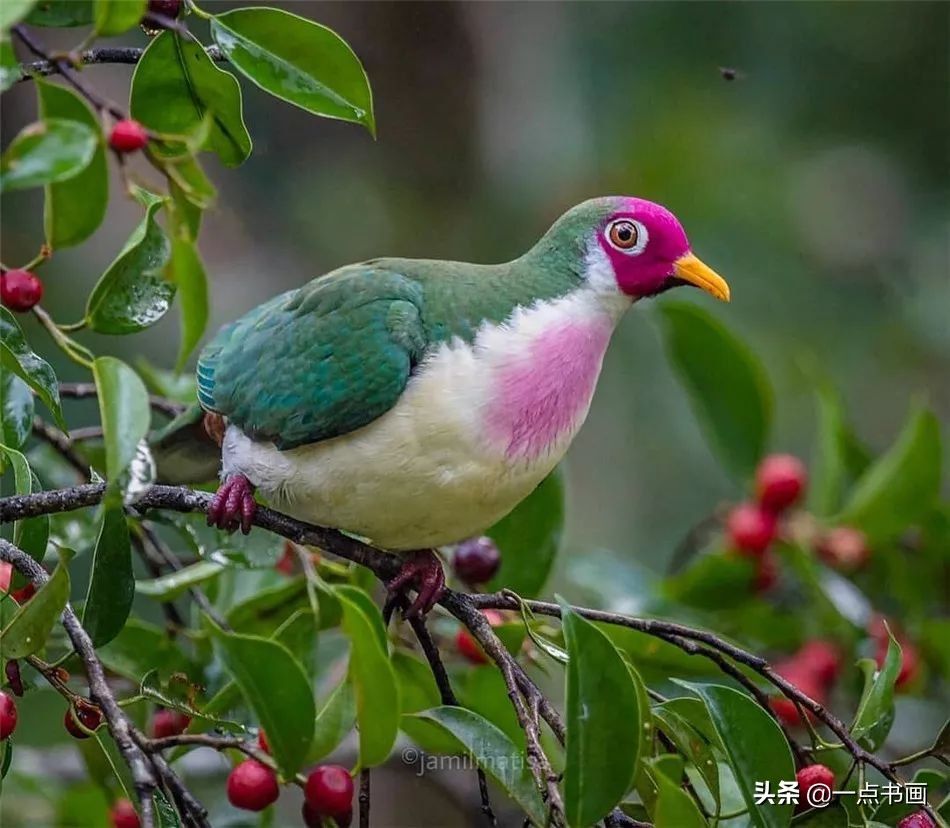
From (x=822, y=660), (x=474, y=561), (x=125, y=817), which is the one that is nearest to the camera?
(x=125, y=817)

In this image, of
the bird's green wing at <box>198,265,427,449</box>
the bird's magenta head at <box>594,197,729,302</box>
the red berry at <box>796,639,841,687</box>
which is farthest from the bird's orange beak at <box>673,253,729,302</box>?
the red berry at <box>796,639,841,687</box>

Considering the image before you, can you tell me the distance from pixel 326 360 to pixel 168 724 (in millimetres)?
545

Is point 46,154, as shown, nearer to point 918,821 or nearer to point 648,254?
point 648,254

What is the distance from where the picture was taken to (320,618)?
76.9 inches

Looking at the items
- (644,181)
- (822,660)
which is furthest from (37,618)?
(644,181)

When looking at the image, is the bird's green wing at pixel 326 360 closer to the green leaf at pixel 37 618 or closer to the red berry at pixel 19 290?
the red berry at pixel 19 290

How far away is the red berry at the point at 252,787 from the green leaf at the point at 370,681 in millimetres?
250

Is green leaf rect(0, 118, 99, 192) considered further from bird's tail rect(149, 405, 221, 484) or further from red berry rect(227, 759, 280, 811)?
bird's tail rect(149, 405, 221, 484)

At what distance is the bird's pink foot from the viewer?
5.54ft

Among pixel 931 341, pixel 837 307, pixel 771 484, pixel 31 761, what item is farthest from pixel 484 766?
pixel 837 307

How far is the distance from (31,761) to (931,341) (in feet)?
8.79

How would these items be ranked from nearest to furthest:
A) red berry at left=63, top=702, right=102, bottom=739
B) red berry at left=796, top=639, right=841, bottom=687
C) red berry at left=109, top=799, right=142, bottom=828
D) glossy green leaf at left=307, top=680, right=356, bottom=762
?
glossy green leaf at left=307, top=680, right=356, bottom=762 → red berry at left=63, top=702, right=102, bottom=739 → red berry at left=109, top=799, right=142, bottom=828 → red berry at left=796, top=639, right=841, bottom=687

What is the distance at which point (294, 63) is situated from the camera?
58.4 inches

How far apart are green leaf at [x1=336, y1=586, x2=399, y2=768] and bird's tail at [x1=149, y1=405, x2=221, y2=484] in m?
0.91
